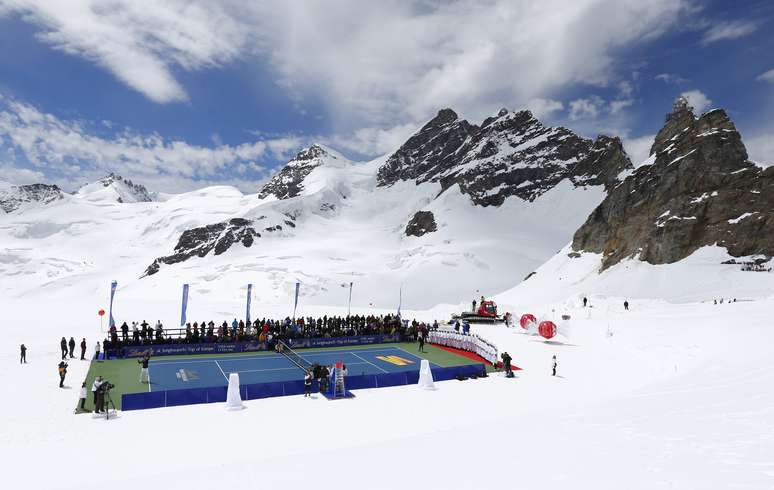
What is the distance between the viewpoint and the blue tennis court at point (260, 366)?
75.0ft

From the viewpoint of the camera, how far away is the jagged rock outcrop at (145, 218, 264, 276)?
133625 millimetres

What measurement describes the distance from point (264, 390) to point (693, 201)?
6732 cm

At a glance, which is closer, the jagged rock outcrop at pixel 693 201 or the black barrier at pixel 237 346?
the black barrier at pixel 237 346

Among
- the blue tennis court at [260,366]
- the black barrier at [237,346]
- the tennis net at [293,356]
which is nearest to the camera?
the blue tennis court at [260,366]

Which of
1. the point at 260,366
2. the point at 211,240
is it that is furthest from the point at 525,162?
the point at 260,366

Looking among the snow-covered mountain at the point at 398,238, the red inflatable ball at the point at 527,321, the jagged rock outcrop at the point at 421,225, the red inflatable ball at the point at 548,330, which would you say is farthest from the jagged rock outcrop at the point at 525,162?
the red inflatable ball at the point at 548,330

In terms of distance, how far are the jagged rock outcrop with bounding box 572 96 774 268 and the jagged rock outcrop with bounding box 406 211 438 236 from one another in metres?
57.9

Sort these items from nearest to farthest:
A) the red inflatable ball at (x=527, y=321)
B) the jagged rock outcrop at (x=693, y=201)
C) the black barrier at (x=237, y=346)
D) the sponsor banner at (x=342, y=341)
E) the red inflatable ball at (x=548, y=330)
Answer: the black barrier at (x=237, y=346), the sponsor banner at (x=342, y=341), the red inflatable ball at (x=548, y=330), the red inflatable ball at (x=527, y=321), the jagged rock outcrop at (x=693, y=201)

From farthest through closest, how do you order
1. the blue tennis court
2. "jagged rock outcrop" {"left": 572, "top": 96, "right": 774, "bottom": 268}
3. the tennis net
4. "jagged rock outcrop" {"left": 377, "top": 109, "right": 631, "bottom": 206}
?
1. "jagged rock outcrop" {"left": 377, "top": 109, "right": 631, "bottom": 206}
2. "jagged rock outcrop" {"left": 572, "top": 96, "right": 774, "bottom": 268}
3. the tennis net
4. the blue tennis court

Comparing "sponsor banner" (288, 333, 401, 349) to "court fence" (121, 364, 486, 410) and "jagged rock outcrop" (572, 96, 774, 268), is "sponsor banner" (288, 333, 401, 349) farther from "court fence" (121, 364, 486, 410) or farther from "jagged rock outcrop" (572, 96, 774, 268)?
"jagged rock outcrop" (572, 96, 774, 268)

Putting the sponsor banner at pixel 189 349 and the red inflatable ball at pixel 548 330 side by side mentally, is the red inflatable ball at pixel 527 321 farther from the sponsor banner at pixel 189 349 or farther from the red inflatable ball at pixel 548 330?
the sponsor banner at pixel 189 349

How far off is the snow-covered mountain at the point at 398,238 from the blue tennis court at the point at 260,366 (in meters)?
52.1

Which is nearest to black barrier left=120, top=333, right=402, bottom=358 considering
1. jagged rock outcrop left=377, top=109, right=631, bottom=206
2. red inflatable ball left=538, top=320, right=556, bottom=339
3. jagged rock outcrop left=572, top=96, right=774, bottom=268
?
red inflatable ball left=538, top=320, right=556, bottom=339

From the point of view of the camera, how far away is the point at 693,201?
213 ft
